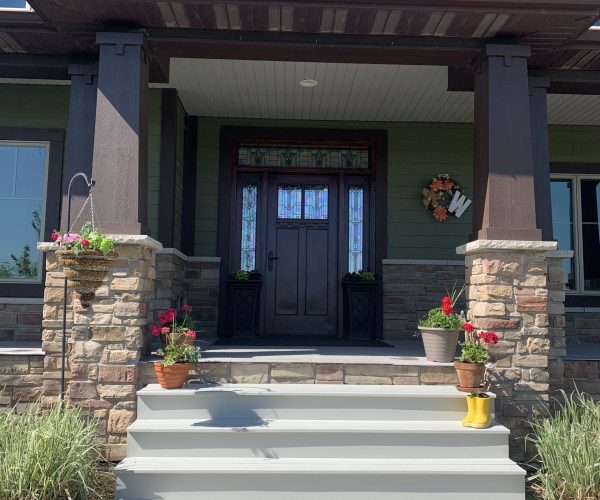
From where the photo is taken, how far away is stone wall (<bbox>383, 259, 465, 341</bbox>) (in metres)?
6.51

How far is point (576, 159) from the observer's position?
22.1 feet

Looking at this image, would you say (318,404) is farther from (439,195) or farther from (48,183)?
(48,183)

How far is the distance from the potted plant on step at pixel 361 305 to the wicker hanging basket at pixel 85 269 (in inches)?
132

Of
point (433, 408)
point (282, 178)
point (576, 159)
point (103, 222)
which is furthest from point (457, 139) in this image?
point (103, 222)

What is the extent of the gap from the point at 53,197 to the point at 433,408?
4.25 metres

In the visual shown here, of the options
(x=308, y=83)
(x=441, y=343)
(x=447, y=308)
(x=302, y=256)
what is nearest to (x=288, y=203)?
(x=302, y=256)

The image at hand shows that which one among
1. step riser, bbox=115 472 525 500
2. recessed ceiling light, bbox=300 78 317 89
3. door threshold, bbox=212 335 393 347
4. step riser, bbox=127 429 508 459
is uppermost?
recessed ceiling light, bbox=300 78 317 89

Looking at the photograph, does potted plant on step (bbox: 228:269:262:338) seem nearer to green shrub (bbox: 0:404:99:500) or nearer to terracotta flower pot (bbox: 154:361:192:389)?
terracotta flower pot (bbox: 154:361:192:389)

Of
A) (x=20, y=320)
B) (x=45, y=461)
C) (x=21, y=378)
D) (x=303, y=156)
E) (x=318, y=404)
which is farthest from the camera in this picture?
(x=303, y=156)

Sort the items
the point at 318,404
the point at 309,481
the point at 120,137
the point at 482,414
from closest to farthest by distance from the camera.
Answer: the point at 309,481 → the point at 482,414 → the point at 318,404 → the point at 120,137

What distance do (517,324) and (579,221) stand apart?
10.4 ft

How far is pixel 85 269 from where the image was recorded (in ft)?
11.9

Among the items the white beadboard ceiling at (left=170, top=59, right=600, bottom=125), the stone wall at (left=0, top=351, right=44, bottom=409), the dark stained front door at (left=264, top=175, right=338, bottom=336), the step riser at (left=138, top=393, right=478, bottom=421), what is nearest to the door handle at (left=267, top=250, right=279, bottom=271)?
the dark stained front door at (left=264, top=175, right=338, bottom=336)

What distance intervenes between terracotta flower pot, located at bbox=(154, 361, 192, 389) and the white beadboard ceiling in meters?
2.83
